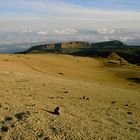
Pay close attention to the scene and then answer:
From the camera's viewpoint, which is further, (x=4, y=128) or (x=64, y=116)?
(x=64, y=116)

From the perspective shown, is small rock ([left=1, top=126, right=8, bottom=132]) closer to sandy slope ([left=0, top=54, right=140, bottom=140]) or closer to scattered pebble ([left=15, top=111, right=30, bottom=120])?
sandy slope ([left=0, top=54, right=140, bottom=140])

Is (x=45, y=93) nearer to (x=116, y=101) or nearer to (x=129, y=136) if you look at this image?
(x=116, y=101)

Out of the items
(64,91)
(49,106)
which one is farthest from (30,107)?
(64,91)

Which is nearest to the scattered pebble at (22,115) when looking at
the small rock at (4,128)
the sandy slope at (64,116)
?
the sandy slope at (64,116)

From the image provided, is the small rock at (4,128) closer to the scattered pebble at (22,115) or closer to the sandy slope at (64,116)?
the sandy slope at (64,116)

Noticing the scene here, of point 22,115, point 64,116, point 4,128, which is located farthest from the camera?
point 64,116

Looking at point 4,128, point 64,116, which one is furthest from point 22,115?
point 64,116

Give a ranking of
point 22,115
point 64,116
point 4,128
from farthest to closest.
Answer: point 64,116 → point 22,115 → point 4,128

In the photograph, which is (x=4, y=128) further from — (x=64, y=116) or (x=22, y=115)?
(x=64, y=116)

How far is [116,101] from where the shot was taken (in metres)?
23.7

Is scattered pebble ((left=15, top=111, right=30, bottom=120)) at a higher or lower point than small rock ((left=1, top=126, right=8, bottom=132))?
higher

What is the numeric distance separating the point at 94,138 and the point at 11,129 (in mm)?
3667

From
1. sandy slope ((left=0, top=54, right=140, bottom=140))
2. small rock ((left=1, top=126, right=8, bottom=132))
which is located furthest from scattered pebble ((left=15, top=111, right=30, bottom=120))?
small rock ((left=1, top=126, right=8, bottom=132))

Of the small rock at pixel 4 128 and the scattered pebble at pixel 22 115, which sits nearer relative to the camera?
the small rock at pixel 4 128
